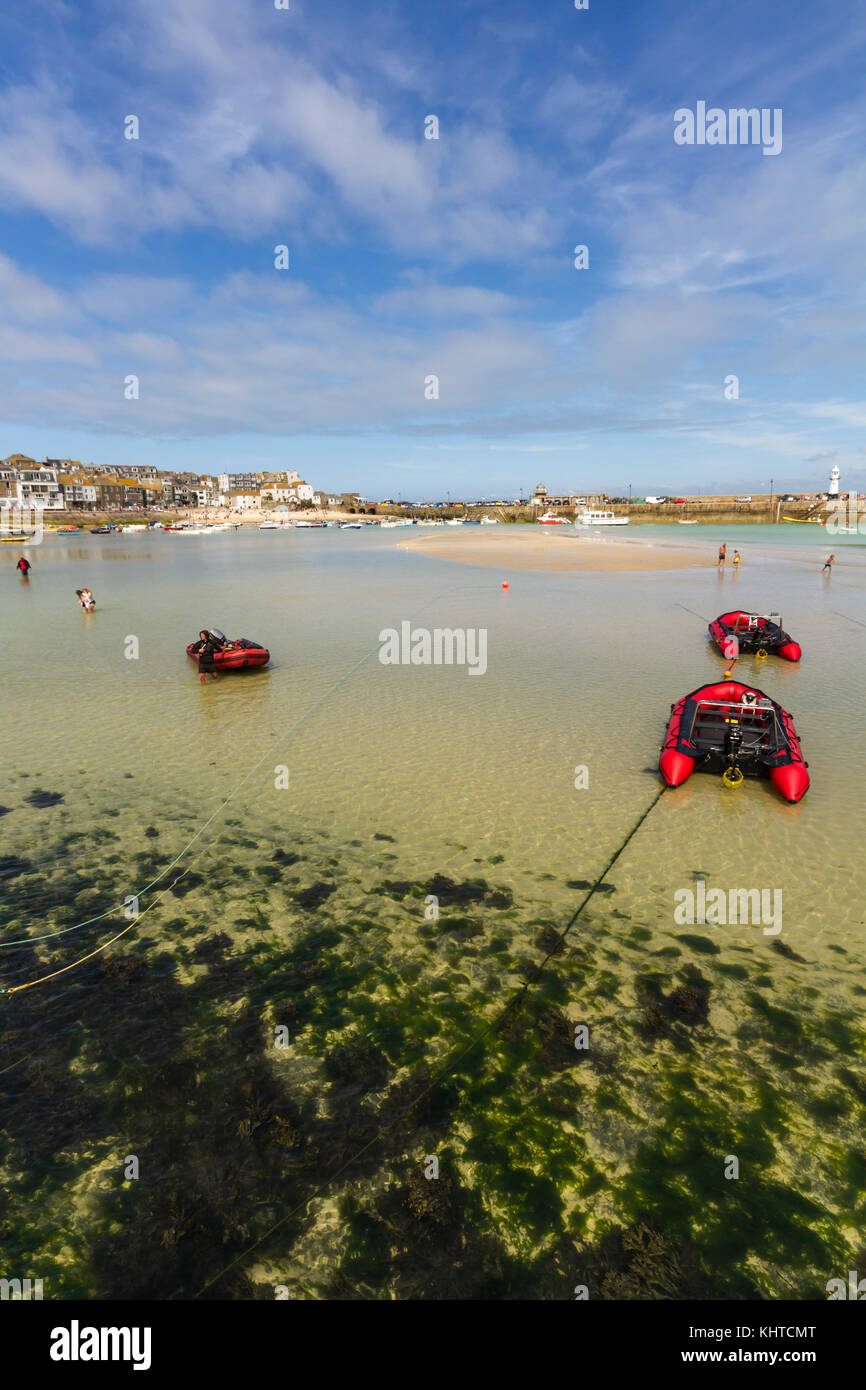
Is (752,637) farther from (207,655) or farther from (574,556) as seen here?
(574,556)

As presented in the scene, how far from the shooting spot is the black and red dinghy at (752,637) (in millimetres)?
27609

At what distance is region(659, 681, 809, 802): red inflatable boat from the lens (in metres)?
14.9

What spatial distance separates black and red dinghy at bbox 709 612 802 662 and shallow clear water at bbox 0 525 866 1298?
28.5 feet

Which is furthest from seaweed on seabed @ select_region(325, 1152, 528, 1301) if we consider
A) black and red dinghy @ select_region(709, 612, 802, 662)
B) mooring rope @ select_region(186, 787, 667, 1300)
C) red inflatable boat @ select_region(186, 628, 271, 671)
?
black and red dinghy @ select_region(709, 612, 802, 662)

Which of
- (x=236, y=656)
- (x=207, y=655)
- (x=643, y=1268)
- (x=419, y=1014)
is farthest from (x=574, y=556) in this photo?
(x=643, y=1268)

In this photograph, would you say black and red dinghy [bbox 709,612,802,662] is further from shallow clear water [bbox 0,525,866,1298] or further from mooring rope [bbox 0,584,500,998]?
mooring rope [bbox 0,584,500,998]

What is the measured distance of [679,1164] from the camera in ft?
21.3

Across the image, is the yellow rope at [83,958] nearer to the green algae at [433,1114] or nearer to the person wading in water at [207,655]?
the green algae at [433,1114]

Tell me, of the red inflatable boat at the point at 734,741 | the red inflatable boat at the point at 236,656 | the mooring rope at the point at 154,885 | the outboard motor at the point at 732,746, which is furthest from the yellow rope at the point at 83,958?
the red inflatable boat at the point at 236,656

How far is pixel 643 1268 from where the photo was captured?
5609 mm

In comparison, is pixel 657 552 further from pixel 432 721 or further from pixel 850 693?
pixel 432 721

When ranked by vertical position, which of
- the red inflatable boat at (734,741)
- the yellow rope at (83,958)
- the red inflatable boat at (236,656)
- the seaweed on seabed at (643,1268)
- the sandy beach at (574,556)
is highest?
the sandy beach at (574,556)

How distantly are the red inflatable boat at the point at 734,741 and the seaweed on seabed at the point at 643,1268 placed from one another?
1066 cm

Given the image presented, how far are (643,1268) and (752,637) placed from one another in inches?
1111
